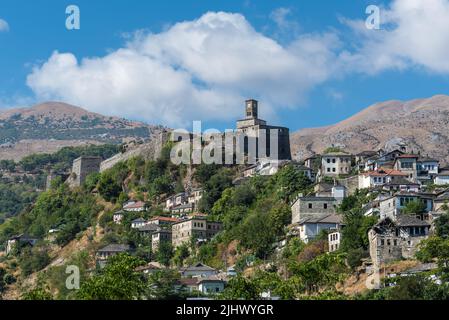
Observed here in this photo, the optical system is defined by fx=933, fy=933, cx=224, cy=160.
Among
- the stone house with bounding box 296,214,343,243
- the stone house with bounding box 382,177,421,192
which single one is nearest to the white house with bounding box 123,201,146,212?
the stone house with bounding box 296,214,343,243

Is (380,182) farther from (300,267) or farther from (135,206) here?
(135,206)

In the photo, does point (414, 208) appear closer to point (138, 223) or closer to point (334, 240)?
point (334, 240)

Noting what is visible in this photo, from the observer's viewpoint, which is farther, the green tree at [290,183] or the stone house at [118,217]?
the stone house at [118,217]

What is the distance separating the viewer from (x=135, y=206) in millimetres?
100438

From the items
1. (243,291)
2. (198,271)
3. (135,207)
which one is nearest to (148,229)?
(135,207)

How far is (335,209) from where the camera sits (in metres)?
75.9

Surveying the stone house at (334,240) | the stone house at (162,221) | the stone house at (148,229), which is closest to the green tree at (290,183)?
the stone house at (162,221)

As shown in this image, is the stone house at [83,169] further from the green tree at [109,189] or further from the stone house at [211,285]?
the stone house at [211,285]

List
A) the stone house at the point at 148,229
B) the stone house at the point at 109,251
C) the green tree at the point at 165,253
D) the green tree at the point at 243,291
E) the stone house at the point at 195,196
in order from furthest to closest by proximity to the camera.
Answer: the stone house at the point at 195,196, the stone house at the point at 148,229, the stone house at the point at 109,251, the green tree at the point at 165,253, the green tree at the point at 243,291

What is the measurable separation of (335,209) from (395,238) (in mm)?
13445

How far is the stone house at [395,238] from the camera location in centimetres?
6209

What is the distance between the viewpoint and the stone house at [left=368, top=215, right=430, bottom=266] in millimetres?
62094

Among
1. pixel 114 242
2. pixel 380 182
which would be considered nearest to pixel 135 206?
pixel 114 242
